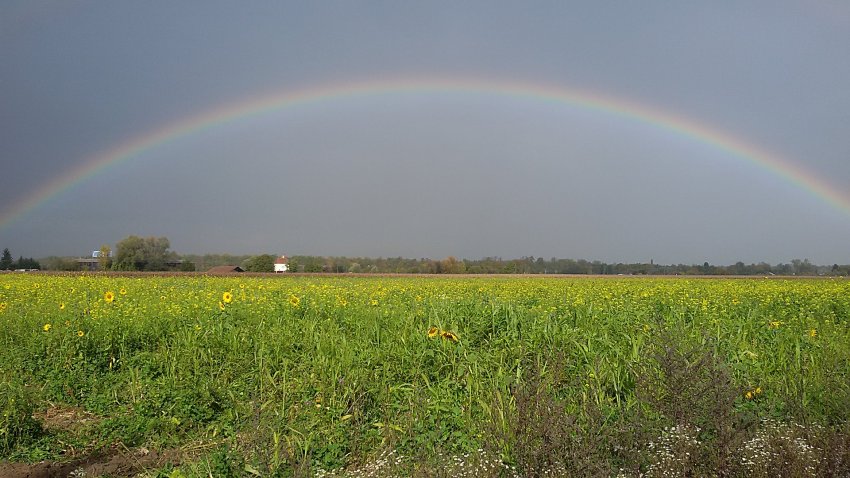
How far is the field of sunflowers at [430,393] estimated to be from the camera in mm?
3744

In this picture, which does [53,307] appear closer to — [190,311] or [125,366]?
[190,311]

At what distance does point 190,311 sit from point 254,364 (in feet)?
11.9

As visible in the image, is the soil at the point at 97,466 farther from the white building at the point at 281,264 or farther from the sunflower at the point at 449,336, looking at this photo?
the white building at the point at 281,264

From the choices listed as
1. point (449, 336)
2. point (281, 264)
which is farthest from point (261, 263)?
point (449, 336)

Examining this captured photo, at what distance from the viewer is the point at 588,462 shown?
10.8 ft

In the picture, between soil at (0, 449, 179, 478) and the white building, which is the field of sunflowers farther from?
the white building

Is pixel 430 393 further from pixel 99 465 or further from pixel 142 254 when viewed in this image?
pixel 142 254

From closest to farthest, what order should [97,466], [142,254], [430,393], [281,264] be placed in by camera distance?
[97,466], [430,393], [142,254], [281,264]

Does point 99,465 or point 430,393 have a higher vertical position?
point 430,393

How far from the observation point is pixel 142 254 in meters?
61.8

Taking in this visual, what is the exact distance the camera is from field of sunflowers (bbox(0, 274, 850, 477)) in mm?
3744

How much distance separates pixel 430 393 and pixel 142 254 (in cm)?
6317

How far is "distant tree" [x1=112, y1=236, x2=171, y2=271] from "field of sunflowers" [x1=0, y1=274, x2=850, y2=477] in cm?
5456

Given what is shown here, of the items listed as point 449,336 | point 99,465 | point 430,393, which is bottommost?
point 99,465
